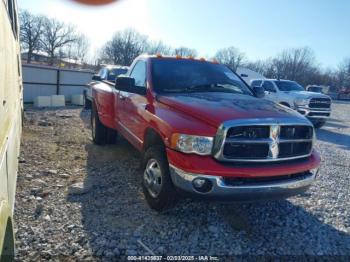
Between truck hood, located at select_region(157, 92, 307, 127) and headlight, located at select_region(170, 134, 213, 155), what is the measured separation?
0.19 meters

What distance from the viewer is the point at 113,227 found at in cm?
351

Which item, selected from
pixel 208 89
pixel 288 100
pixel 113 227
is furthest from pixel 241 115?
pixel 288 100

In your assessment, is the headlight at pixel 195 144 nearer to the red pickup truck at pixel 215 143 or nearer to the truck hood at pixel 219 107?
the red pickup truck at pixel 215 143

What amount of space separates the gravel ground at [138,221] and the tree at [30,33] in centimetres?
5945

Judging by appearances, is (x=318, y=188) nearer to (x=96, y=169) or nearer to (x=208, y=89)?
(x=208, y=89)

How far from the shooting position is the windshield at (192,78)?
443 cm

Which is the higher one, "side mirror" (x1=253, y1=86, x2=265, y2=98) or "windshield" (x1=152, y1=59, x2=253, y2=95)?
"windshield" (x1=152, y1=59, x2=253, y2=95)

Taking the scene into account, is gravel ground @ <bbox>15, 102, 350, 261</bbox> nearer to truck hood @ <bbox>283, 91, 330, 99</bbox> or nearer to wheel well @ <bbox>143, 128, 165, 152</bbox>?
wheel well @ <bbox>143, 128, 165, 152</bbox>

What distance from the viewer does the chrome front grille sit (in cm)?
319

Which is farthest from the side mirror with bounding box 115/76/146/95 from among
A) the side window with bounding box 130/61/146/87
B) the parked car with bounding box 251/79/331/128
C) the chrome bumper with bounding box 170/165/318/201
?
the parked car with bounding box 251/79/331/128

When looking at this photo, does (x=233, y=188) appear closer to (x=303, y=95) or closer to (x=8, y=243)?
(x=8, y=243)

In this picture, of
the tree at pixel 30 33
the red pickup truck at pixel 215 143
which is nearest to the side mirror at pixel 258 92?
the red pickup truck at pixel 215 143

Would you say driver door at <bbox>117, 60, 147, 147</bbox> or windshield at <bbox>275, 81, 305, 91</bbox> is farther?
windshield at <bbox>275, 81, 305, 91</bbox>

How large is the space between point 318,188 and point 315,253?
2.18 metres
